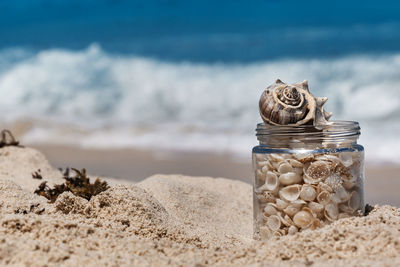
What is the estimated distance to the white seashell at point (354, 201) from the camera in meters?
2.47

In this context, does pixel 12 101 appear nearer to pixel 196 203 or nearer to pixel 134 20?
pixel 134 20

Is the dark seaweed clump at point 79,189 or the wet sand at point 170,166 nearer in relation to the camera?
the dark seaweed clump at point 79,189

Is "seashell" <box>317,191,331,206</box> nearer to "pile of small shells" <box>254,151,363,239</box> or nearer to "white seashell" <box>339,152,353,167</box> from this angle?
"pile of small shells" <box>254,151,363,239</box>

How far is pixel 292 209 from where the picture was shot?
2385mm

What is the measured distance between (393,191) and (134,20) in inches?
363

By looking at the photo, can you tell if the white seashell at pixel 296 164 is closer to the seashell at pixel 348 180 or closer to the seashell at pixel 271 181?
the seashell at pixel 271 181

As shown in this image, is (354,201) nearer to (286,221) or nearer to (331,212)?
(331,212)

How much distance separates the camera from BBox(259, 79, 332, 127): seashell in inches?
94.9

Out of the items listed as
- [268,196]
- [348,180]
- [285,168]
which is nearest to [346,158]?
[348,180]

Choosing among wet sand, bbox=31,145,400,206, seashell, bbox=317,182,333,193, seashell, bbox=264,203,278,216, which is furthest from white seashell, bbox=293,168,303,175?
wet sand, bbox=31,145,400,206

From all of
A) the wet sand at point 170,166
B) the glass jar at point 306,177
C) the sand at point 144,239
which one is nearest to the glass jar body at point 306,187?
the glass jar at point 306,177

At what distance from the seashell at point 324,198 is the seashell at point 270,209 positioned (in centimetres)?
22

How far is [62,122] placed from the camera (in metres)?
8.27

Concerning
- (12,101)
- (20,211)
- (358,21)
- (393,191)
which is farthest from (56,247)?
(358,21)
